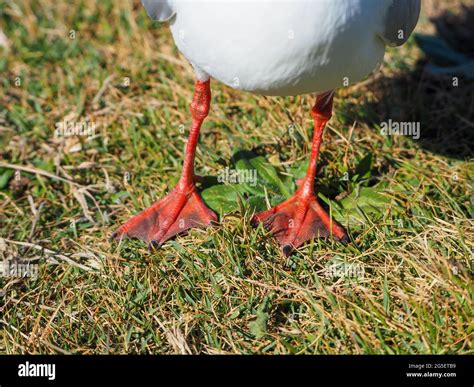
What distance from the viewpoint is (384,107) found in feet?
14.8

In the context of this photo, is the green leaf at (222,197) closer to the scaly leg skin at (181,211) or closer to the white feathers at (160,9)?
the scaly leg skin at (181,211)

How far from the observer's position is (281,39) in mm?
2652

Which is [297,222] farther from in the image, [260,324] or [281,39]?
[281,39]

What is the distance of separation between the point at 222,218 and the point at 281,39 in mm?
1194

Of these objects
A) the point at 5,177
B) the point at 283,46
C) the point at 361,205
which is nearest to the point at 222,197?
the point at 361,205

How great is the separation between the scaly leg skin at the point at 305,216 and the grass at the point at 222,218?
0.07m

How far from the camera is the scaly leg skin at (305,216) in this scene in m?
3.48

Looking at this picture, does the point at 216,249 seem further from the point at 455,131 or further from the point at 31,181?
the point at 455,131

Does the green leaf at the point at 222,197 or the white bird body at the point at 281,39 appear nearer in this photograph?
the white bird body at the point at 281,39

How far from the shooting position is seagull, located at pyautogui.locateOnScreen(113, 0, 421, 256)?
2623mm

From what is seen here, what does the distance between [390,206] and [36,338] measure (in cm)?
191

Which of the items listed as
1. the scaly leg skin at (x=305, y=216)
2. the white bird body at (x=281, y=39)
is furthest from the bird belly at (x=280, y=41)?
the scaly leg skin at (x=305, y=216)

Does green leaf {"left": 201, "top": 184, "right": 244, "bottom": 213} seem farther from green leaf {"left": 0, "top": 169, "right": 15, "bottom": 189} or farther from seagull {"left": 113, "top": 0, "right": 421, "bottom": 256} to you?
green leaf {"left": 0, "top": 169, "right": 15, "bottom": 189}
